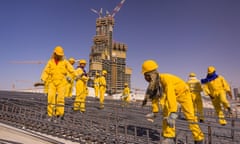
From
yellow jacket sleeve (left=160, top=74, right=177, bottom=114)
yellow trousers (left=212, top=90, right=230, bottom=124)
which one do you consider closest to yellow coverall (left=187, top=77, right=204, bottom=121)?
yellow trousers (left=212, top=90, right=230, bottom=124)

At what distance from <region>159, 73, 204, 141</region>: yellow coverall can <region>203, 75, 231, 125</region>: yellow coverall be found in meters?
3.27

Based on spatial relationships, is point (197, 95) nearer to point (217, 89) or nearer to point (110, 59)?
point (217, 89)

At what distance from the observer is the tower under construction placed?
186 feet

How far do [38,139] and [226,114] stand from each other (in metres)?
6.57

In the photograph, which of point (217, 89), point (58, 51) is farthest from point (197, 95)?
point (58, 51)

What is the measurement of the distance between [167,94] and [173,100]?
15 cm

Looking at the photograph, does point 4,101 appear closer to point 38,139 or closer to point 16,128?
point 16,128

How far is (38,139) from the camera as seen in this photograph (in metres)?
3.77

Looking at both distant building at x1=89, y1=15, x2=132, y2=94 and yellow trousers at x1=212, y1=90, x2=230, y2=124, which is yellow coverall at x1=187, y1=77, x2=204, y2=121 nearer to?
yellow trousers at x1=212, y1=90, x2=230, y2=124

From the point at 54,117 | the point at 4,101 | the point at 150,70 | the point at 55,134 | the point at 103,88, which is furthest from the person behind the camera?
the point at 103,88

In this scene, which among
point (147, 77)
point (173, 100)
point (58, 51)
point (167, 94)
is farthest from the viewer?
point (58, 51)

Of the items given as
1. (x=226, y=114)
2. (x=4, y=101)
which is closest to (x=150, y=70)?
(x=4, y=101)

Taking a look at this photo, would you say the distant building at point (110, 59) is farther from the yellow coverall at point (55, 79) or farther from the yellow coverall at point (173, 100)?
the yellow coverall at point (173, 100)

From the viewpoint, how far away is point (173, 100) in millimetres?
3115
